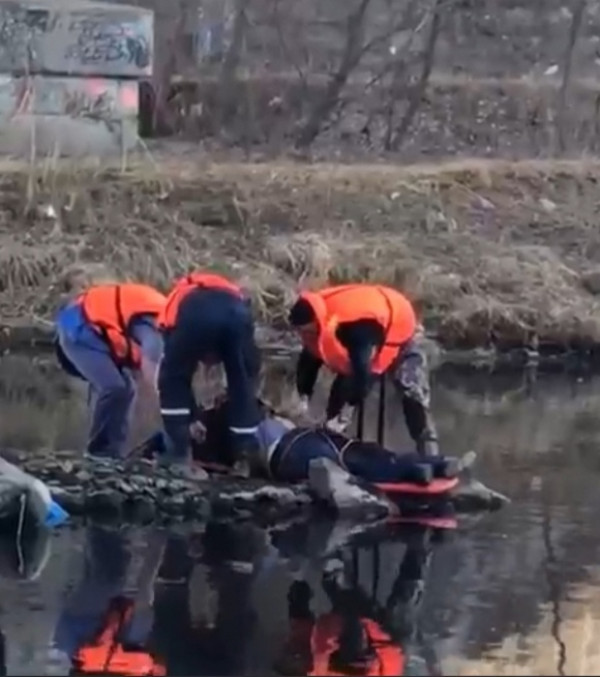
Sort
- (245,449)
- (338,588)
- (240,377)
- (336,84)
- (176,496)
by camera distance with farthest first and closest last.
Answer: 1. (336,84)
2. (245,449)
3. (240,377)
4. (176,496)
5. (338,588)

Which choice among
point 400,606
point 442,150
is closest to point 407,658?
point 400,606

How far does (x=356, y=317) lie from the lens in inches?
544

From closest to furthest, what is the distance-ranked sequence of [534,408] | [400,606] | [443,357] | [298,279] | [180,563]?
[400,606]
[180,563]
[534,408]
[443,357]
[298,279]

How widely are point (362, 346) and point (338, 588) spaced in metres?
2.71

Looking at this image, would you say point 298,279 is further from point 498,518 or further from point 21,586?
point 21,586

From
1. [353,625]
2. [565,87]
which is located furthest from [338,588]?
[565,87]

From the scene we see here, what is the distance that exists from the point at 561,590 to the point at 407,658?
2074 millimetres

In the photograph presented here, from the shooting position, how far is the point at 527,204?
31.2m

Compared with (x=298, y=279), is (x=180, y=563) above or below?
above

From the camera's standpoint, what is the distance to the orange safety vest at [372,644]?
9.32 meters

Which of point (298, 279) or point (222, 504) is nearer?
point (222, 504)

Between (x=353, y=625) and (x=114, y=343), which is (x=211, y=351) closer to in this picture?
(x=114, y=343)

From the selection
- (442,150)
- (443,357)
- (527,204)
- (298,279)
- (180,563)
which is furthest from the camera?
(442,150)

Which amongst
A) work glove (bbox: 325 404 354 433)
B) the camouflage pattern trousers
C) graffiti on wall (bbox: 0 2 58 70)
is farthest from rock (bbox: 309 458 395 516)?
graffiti on wall (bbox: 0 2 58 70)
